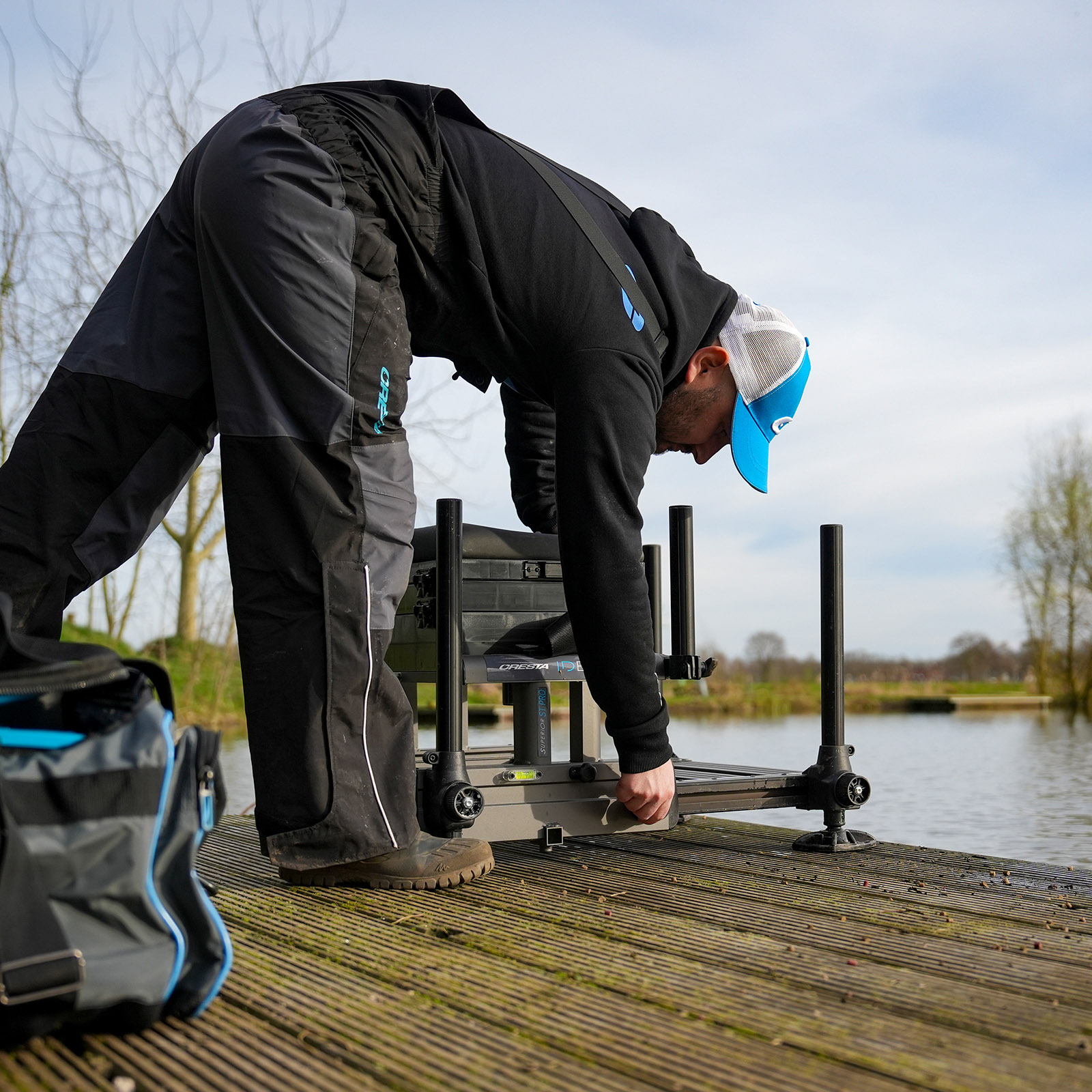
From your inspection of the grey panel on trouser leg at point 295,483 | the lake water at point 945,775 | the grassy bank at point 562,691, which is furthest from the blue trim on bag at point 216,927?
the grassy bank at point 562,691

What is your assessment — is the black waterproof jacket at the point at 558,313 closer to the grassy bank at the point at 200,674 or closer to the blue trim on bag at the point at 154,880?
the blue trim on bag at the point at 154,880

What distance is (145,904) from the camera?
1.08 metres

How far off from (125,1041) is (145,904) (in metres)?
0.16

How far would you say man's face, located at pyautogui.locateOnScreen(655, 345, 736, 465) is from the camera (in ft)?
7.76

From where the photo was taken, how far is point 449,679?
2.25 metres

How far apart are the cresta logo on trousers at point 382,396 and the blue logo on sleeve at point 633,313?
48cm

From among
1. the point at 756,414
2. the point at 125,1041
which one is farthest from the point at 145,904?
the point at 756,414

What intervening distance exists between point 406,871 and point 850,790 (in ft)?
3.88

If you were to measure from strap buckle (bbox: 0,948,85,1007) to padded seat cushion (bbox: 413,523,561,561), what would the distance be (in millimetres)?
1511

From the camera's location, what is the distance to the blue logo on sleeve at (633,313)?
6.73 ft

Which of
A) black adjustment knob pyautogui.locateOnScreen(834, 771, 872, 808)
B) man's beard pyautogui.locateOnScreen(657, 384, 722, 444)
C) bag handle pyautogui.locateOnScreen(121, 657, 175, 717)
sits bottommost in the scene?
black adjustment knob pyautogui.locateOnScreen(834, 771, 872, 808)

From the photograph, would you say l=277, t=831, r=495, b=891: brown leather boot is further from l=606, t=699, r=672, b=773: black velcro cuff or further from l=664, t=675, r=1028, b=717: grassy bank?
l=664, t=675, r=1028, b=717: grassy bank

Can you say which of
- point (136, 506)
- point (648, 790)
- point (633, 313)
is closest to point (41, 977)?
point (136, 506)

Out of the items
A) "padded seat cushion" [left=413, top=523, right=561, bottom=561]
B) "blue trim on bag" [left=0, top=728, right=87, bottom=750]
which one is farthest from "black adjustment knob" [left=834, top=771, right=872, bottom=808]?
"blue trim on bag" [left=0, top=728, right=87, bottom=750]
